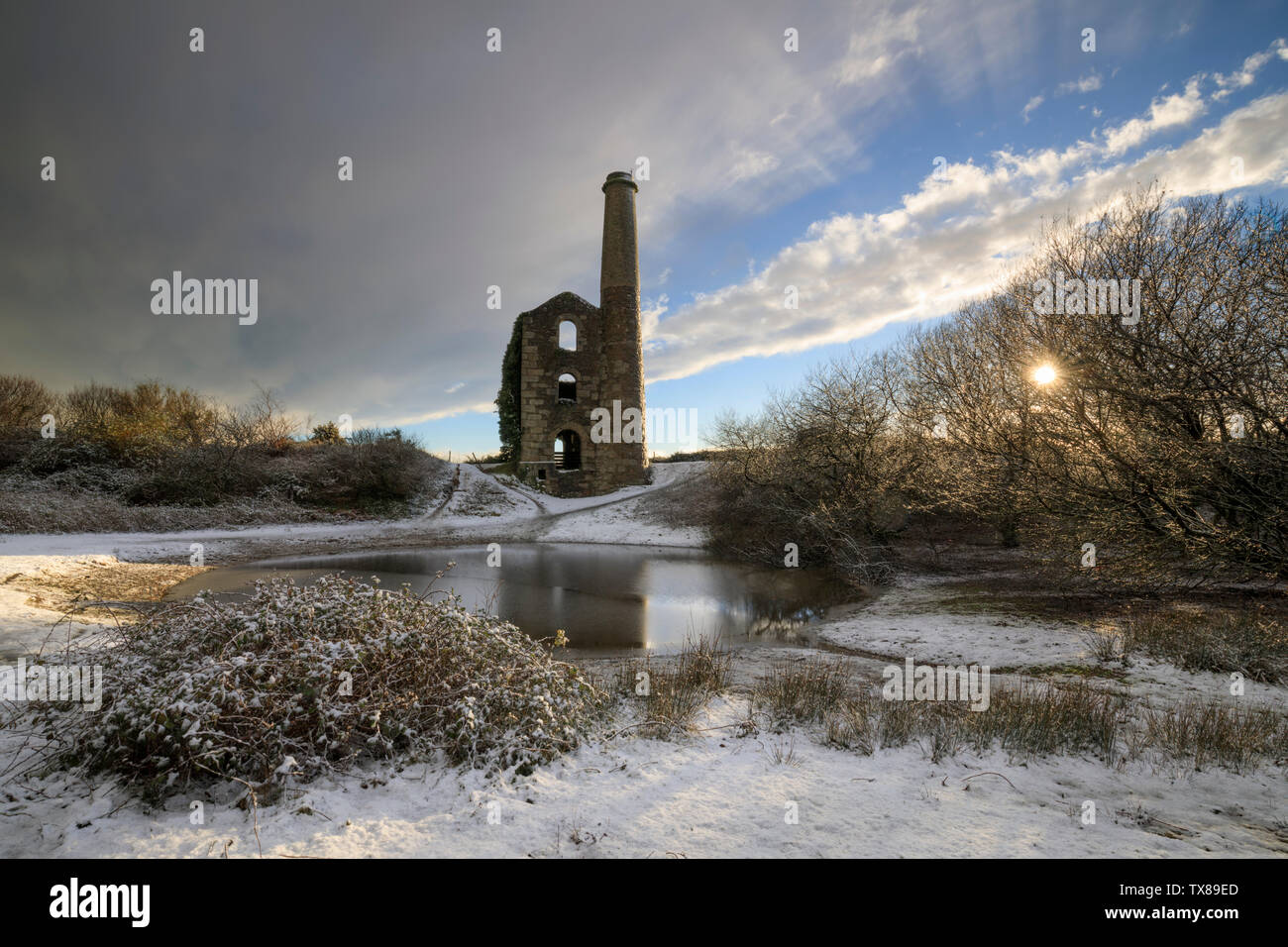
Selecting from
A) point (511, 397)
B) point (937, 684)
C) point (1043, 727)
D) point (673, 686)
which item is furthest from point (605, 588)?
point (511, 397)

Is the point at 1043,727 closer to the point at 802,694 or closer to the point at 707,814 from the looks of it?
the point at 802,694

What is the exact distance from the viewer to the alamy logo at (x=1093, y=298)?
350 inches

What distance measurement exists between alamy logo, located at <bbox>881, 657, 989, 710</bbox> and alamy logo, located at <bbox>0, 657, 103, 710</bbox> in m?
6.85

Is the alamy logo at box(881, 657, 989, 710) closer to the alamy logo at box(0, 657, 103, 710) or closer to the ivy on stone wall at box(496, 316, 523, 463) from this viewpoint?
the alamy logo at box(0, 657, 103, 710)

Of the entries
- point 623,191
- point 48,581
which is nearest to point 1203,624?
point 48,581

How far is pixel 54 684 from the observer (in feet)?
14.6

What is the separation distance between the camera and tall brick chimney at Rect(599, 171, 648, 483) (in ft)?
106

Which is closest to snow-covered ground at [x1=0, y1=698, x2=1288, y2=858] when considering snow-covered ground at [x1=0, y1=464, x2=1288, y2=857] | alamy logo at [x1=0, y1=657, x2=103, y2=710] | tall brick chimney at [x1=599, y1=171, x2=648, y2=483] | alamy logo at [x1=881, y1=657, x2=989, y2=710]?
snow-covered ground at [x1=0, y1=464, x2=1288, y2=857]
